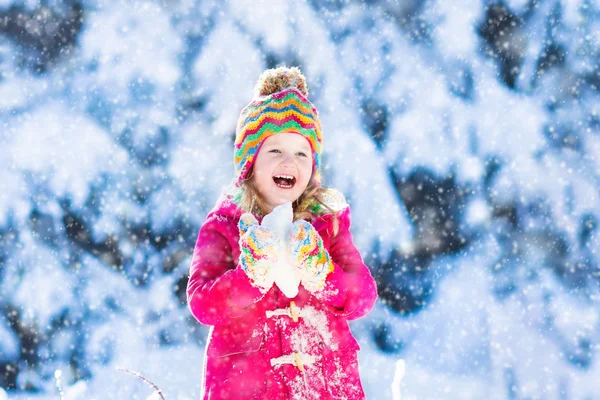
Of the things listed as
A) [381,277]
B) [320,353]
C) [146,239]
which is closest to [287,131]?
[320,353]

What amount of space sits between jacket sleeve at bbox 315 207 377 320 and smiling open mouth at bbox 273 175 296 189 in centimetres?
25

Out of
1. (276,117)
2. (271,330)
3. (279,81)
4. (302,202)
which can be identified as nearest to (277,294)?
(271,330)

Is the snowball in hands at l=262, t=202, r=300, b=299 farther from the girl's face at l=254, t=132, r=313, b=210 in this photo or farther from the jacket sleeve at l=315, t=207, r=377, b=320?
the girl's face at l=254, t=132, r=313, b=210

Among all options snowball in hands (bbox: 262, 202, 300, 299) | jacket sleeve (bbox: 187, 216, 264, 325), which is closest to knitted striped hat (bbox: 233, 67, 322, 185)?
jacket sleeve (bbox: 187, 216, 264, 325)

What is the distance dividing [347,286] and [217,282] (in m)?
0.40

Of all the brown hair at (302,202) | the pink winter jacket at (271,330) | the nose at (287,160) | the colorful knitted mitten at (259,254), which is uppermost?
the nose at (287,160)

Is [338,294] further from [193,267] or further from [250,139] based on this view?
[250,139]

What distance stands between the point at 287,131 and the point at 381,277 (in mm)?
7415

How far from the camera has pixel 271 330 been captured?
1.86 m

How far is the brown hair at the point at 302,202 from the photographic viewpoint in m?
2.12

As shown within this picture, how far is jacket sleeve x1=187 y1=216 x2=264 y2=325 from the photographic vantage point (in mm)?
1765

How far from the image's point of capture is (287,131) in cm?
223

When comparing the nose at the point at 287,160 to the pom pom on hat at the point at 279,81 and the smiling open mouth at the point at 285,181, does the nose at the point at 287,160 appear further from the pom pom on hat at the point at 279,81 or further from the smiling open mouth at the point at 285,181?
the pom pom on hat at the point at 279,81

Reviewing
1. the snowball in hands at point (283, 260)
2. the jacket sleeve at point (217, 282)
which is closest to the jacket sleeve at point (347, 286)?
the snowball in hands at point (283, 260)
